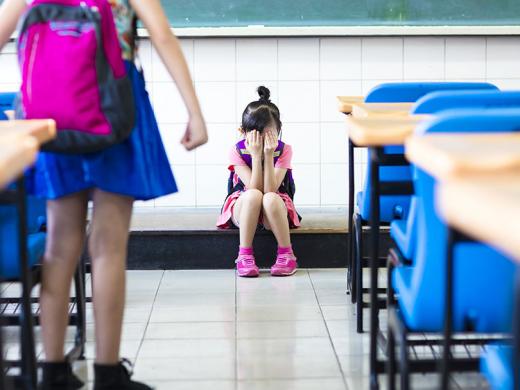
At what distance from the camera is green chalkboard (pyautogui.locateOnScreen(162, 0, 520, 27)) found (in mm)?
4855

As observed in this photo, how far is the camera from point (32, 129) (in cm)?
184

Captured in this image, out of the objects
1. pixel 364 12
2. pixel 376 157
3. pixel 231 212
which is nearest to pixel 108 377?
pixel 376 157

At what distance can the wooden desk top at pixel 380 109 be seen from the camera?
2705mm

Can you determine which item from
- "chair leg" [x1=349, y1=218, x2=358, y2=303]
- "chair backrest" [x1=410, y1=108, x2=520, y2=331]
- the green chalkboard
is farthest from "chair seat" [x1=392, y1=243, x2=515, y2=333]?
the green chalkboard

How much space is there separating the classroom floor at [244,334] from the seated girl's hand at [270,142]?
22.9 inches

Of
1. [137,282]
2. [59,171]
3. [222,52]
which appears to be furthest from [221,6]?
[59,171]

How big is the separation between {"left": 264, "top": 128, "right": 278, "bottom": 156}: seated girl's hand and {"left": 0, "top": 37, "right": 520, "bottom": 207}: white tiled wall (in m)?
0.77

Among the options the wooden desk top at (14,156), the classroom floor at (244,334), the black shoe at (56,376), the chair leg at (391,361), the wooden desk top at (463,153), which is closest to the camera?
the wooden desk top at (463,153)

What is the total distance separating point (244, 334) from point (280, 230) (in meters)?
1.03

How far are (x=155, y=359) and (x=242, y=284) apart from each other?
3.69ft

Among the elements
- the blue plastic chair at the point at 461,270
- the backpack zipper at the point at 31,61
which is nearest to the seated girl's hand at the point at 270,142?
the backpack zipper at the point at 31,61

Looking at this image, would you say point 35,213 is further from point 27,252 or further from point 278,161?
point 278,161

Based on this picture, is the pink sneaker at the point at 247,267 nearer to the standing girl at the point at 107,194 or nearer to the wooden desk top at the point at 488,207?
the standing girl at the point at 107,194

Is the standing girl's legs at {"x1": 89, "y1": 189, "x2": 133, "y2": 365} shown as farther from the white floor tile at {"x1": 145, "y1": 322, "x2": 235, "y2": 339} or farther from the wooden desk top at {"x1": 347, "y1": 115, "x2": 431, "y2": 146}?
the white floor tile at {"x1": 145, "y1": 322, "x2": 235, "y2": 339}
